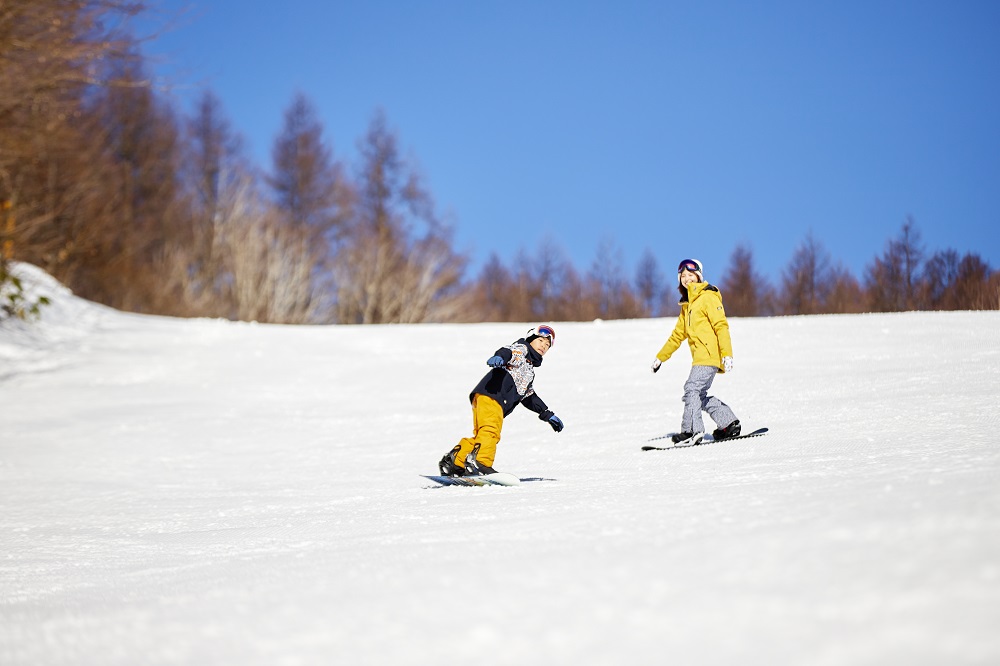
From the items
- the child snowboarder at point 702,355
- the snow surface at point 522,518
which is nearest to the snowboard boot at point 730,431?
the child snowboarder at point 702,355

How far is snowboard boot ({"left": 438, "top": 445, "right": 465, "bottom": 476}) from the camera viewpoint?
283 inches

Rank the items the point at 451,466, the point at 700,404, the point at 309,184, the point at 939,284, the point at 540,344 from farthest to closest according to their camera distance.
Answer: the point at 309,184
the point at 939,284
the point at 700,404
the point at 540,344
the point at 451,466

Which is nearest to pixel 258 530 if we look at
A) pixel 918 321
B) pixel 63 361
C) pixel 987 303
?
pixel 63 361

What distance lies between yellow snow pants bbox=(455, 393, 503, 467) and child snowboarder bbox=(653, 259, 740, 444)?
1.69 metres

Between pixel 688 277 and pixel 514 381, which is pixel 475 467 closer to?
pixel 514 381

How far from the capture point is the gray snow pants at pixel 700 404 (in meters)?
7.96

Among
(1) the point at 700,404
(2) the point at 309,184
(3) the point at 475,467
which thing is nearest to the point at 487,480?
(3) the point at 475,467

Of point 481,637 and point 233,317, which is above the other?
point 233,317

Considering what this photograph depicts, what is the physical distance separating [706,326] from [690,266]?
2.15ft

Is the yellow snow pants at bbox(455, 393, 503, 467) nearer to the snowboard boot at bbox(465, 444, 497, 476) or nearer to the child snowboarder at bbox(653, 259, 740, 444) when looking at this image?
the snowboard boot at bbox(465, 444, 497, 476)

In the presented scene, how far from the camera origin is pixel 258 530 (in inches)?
223

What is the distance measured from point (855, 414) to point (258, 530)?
18.6ft

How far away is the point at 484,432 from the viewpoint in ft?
23.5

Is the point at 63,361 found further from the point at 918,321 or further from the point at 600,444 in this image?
the point at 918,321
